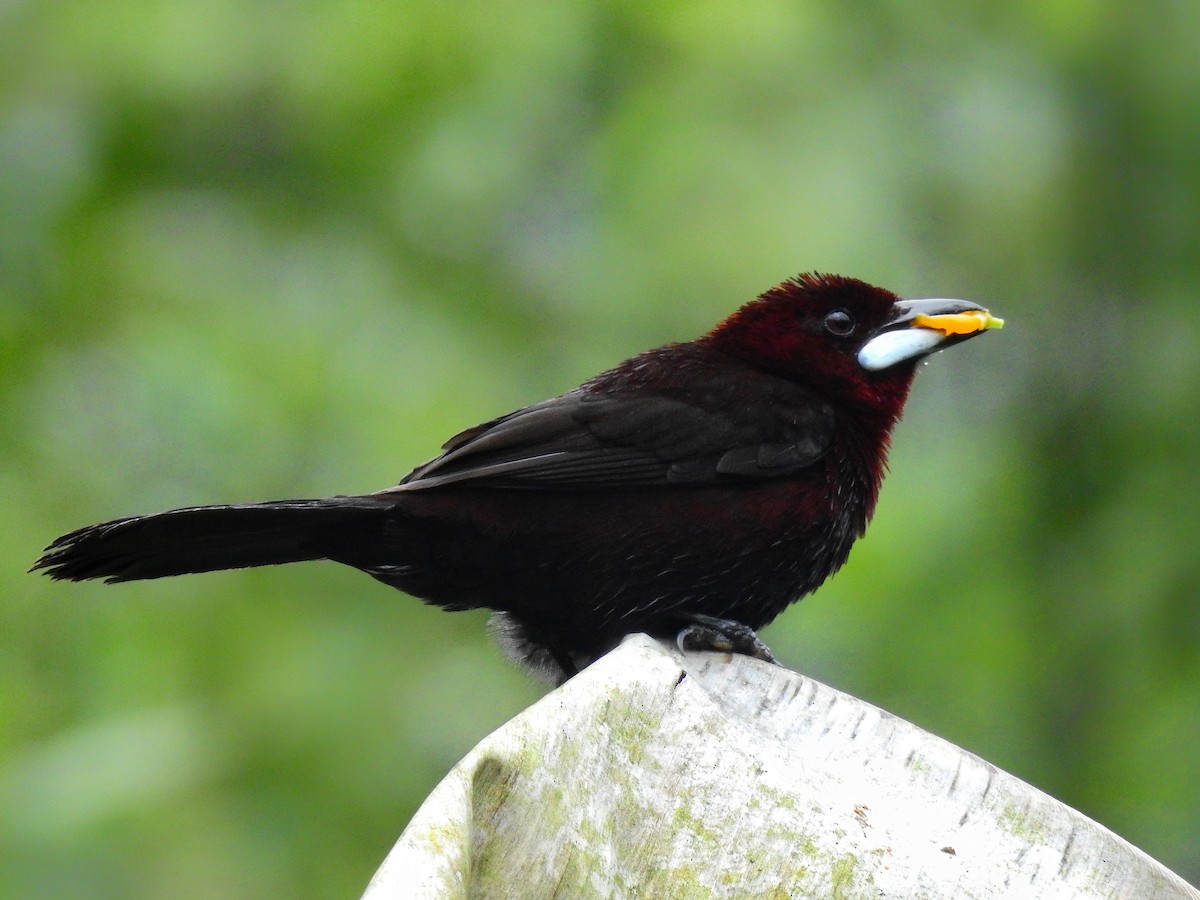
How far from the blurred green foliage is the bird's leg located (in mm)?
1757

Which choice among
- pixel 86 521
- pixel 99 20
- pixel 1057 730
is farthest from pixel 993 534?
pixel 99 20

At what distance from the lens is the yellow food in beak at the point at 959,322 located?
3508 millimetres

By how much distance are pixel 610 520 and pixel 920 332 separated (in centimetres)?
104

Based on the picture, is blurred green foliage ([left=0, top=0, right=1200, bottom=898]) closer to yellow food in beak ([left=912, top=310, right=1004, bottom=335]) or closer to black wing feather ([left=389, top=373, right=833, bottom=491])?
black wing feather ([left=389, top=373, right=833, bottom=491])

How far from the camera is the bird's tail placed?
273 cm

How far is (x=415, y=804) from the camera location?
14.7 feet

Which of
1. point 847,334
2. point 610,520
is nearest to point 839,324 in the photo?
point 847,334

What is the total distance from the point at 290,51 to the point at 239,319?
111 centimetres

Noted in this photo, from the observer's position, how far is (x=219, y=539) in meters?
2.92

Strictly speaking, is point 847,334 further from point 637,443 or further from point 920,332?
point 637,443

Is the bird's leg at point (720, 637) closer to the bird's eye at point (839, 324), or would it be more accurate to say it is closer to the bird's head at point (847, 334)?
the bird's head at point (847, 334)

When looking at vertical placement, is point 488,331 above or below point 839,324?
above

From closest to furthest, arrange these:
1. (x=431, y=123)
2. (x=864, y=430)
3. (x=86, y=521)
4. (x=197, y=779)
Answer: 1. (x=864, y=430)
2. (x=197, y=779)
3. (x=86, y=521)
4. (x=431, y=123)

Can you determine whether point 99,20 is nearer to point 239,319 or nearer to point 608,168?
point 239,319
